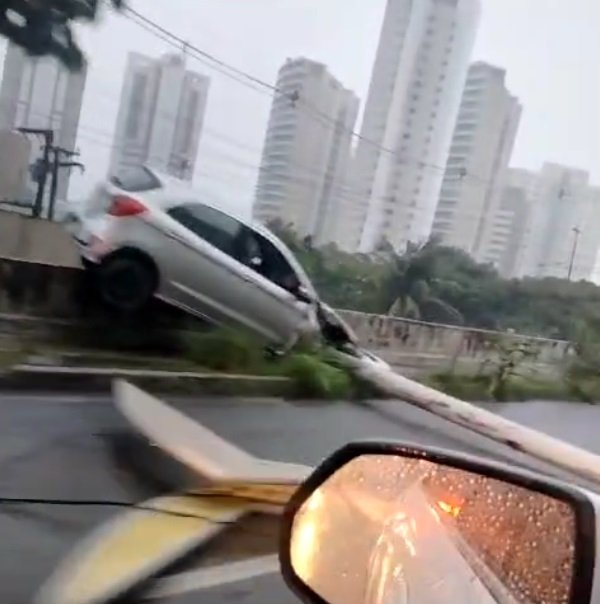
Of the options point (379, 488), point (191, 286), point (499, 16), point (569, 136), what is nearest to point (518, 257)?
point (569, 136)

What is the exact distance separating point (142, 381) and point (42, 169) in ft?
0.76

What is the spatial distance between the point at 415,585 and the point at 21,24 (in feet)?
2.17

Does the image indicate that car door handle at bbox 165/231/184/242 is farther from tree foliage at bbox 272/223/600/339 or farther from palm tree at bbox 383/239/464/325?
palm tree at bbox 383/239/464/325

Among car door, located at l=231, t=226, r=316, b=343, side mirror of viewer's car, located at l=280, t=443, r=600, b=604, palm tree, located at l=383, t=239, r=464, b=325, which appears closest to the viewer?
side mirror of viewer's car, located at l=280, t=443, r=600, b=604

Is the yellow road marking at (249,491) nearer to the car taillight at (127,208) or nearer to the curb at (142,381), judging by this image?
the curb at (142,381)

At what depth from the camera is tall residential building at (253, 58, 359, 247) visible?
1.09 m

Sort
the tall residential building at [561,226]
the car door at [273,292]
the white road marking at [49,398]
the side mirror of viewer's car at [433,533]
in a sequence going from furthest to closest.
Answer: the tall residential building at [561,226] < the car door at [273,292] < the white road marking at [49,398] < the side mirror of viewer's car at [433,533]

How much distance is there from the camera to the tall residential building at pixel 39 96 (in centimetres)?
97

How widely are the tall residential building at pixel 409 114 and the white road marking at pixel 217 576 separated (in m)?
0.39

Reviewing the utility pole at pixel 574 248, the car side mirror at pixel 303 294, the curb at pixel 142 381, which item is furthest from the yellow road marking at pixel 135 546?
the utility pole at pixel 574 248

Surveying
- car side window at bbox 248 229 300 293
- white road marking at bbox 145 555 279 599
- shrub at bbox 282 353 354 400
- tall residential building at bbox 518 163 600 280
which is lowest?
white road marking at bbox 145 555 279 599

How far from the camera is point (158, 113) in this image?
1.04 meters

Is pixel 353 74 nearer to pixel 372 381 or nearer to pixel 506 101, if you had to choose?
pixel 506 101

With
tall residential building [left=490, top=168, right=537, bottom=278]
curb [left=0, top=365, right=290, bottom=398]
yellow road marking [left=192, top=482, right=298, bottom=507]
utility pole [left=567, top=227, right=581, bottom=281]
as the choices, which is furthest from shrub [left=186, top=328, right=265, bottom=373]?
utility pole [left=567, top=227, right=581, bottom=281]
